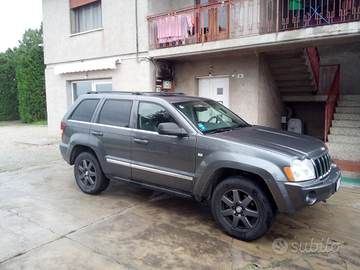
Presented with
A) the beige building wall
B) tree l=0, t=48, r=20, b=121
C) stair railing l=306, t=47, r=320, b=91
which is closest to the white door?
the beige building wall

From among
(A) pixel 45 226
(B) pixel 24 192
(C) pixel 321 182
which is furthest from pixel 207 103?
(B) pixel 24 192

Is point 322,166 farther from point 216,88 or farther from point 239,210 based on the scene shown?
point 216,88

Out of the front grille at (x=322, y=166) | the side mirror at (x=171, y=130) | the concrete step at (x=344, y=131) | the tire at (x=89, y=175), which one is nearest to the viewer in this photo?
the front grille at (x=322, y=166)

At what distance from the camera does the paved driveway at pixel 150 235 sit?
3.14 meters

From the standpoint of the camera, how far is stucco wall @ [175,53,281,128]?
324 inches

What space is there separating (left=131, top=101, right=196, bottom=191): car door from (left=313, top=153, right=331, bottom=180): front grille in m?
1.50

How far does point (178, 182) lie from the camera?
399 cm

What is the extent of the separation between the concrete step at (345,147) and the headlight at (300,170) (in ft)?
14.8

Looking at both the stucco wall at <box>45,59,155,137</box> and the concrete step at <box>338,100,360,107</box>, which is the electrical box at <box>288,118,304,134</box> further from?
the stucco wall at <box>45,59,155,137</box>

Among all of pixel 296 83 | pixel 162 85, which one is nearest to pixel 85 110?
pixel 162 85

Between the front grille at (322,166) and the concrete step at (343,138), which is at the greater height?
the front grille at (322,166)

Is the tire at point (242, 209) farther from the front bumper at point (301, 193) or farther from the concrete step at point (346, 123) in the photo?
the concrete step at point (346, 123)

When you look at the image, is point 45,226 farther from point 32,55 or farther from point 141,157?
point 32,55

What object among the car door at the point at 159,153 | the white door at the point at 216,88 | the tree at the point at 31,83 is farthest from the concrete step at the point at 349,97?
the tree at the point at 31,83
